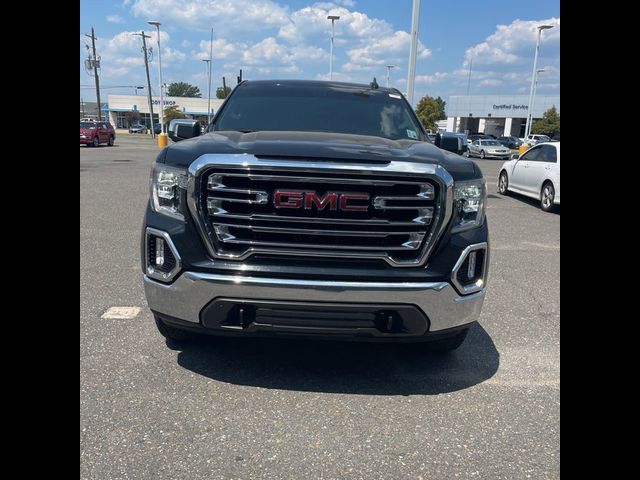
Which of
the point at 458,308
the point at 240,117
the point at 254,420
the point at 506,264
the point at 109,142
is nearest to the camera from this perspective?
the point at 254,420

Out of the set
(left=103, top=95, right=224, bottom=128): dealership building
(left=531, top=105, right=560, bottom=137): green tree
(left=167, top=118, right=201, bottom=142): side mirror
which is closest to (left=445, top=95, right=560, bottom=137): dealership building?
(left=531, top=105, right=560, bottom=137): green tree

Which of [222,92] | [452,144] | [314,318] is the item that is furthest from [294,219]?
[222,92]

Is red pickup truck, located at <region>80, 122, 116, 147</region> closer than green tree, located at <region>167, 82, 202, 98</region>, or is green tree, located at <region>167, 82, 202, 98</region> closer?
red pickup truck, located at <region>80, 122, 116, 147</region>

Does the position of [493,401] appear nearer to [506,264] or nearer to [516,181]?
[506,264]

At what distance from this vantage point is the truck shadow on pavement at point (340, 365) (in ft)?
10.3

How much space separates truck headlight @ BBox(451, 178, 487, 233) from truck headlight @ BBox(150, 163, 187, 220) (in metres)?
1.53

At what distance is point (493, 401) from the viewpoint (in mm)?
3045

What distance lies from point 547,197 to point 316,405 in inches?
382

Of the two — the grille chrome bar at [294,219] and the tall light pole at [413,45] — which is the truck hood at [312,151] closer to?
the grille chrome bar at [294,219]

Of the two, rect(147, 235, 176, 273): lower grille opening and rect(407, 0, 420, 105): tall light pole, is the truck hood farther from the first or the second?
rect(407, 0, 420, 105): tall light pole

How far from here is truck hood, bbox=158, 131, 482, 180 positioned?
279 cm

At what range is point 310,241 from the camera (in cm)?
281
